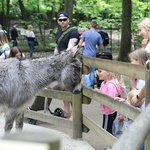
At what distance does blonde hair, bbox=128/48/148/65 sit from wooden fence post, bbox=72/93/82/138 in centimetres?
167

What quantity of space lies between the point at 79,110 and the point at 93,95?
593mm

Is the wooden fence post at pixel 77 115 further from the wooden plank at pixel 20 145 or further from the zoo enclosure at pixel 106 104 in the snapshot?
the wooden plank at pixel 20 145

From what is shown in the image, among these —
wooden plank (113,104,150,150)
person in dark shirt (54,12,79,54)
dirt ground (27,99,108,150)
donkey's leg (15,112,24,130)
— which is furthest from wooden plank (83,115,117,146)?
wooden plank (113,104,150,150)

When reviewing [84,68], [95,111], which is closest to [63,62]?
[84,68]

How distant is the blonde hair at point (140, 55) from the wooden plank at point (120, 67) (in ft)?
0.39

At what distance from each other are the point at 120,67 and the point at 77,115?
1566 mm

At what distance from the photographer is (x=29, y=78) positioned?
5273 millimetres

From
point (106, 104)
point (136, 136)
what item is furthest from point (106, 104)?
point (136, 136)

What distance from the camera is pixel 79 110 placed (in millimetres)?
5836

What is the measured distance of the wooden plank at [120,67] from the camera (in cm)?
399

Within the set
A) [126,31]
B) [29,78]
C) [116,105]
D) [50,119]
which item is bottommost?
[50,119]

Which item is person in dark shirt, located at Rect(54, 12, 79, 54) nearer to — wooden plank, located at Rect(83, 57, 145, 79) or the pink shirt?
wooden plank, located at Rect(83, 57, 145, 79)

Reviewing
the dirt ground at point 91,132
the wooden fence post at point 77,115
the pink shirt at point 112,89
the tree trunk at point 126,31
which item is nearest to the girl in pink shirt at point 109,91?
the pink shirt at point 112,89

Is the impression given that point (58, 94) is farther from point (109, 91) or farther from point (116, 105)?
point (116, 105)
